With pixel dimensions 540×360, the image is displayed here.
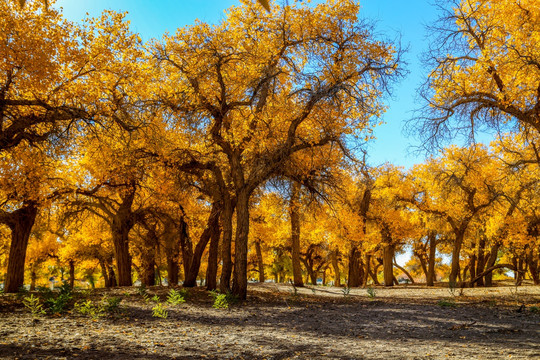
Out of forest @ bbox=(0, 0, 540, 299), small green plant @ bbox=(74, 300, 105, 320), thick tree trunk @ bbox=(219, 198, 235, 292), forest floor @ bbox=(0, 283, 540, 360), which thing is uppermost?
forest @ bbox=(0, 0, 540, 299)

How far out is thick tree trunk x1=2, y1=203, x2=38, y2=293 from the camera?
49.2 ft

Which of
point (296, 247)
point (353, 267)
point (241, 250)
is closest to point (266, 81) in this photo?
point (241, 250)

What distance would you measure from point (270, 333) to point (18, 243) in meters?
12.1

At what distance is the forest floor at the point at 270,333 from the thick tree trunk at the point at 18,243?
4.48 meters

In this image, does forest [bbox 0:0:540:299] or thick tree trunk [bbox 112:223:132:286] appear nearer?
forest [bbox 0:0:540:299]

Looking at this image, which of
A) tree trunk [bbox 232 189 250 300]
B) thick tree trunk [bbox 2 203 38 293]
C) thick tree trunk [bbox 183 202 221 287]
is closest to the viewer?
tree trunk [bbox 232 189 250 300]

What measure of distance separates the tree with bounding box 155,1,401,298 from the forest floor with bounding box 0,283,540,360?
3545mm

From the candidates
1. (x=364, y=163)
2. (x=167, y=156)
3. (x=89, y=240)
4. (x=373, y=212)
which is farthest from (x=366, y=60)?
(x=89, y=240)

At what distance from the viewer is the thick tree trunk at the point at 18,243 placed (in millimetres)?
14992

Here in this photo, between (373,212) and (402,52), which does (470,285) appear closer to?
(373,212)

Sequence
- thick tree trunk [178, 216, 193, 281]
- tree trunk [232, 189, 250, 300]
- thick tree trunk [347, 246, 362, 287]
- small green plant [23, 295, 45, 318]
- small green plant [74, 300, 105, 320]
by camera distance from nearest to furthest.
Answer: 1. small green plant [23, 295, 45, 318]
2. small green plant [74, 300, 105, 320]
3. tree trunk [232, 189, 250, 300]
4. thick tree trunk [178, 216, 193, 281]
5. thick tree trunk [347, 246, 362, 287]

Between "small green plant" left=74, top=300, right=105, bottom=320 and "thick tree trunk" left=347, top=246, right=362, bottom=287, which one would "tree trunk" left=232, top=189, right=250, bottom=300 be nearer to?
"small green plant" left=74, top=300, right=105, bottom=320

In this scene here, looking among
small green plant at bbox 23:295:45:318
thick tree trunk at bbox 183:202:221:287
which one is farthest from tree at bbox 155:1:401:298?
small green plant at bbox 23:295:45:318

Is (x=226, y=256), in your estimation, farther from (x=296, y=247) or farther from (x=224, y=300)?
(x=296, y=247)
